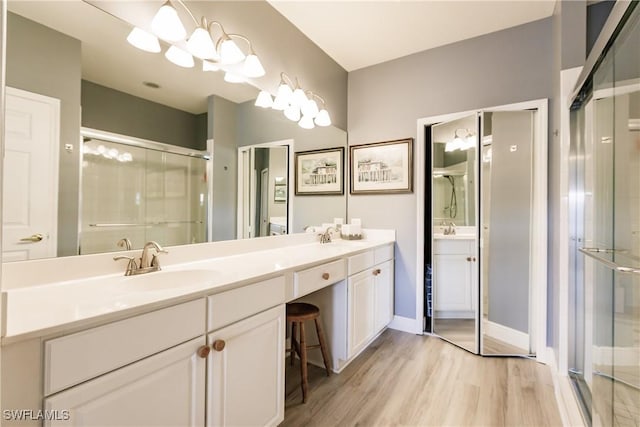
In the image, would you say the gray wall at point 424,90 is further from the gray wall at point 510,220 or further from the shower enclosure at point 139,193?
the shower enclosure at point 139,193

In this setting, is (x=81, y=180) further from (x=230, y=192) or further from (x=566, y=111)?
(x=566, y=111)

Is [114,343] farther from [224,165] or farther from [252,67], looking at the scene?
[252,67]

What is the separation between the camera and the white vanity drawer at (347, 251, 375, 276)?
201 cm

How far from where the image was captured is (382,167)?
2801 mm

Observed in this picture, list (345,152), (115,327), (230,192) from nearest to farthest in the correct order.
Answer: (115,327) → (230,192) → (345,152)

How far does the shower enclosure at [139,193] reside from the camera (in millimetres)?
1210

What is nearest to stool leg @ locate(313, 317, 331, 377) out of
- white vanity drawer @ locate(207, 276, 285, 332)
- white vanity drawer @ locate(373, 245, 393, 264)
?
white vanity drawer @ locate(207, 276, 285, 332)

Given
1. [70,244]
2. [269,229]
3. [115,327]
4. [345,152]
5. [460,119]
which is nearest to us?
[115,327]

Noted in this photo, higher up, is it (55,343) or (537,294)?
(55,343)

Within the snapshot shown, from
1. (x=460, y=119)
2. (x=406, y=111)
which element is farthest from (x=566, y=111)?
(x=406, y=111)

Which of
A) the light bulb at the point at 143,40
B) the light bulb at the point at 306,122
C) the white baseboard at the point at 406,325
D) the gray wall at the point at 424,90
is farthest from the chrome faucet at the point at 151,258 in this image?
the white baseboard at the point at 406,325

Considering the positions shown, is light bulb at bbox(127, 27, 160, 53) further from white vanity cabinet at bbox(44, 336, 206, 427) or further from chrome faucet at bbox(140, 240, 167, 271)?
white vanity cabinet at bbox(44, 336, 206, 427)

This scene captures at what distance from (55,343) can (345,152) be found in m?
2.59

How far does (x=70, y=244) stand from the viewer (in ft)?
3.77
